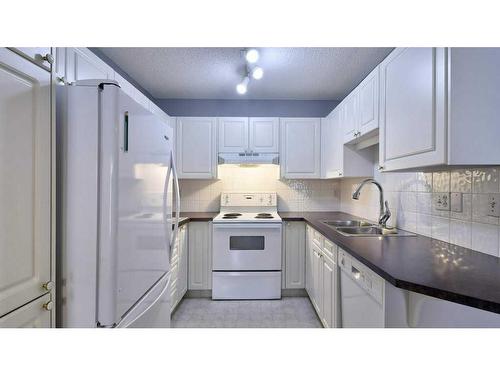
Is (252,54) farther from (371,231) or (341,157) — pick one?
(371,231)

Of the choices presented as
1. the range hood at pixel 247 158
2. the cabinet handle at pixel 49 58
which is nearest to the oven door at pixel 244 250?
the range hood at pixel 247 158

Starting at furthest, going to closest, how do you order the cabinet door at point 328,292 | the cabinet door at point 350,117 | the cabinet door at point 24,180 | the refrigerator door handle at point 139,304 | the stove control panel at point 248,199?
1. the stove control panel at point 248,199
2. the cabinet door at point 350,117
3. the cabinet door at point 328,292
4. the refrigerator door handle at point 139,304
5. the cabinet door at point 24,180

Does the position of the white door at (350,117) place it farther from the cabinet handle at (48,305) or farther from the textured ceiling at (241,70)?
the cabinet handle at (48,305)

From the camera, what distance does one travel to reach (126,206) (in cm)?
101

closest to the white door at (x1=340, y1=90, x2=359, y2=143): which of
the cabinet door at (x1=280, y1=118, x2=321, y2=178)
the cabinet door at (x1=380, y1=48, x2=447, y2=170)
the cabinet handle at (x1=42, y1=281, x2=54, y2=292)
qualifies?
the cabinet door at (x1=380, y1=48, x2=447, y2=170)

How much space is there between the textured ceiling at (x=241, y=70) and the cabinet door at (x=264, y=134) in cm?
35

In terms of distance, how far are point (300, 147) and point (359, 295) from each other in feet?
6.43

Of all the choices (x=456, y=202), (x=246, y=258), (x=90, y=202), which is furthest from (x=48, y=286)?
(x=456, y=202)

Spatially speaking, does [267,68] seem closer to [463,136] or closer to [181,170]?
[181,170]

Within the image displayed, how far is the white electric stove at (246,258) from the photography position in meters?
2.60

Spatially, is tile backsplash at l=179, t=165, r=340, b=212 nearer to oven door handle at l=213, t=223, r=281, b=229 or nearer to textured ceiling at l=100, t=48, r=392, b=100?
oven door handle at l=213, t=223, r=281, b=229

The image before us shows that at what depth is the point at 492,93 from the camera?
99 centimetres

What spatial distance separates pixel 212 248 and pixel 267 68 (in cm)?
196
